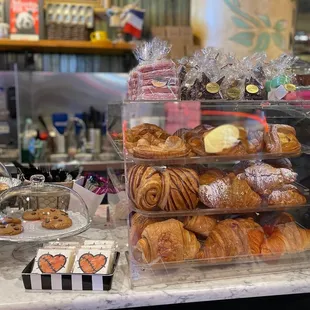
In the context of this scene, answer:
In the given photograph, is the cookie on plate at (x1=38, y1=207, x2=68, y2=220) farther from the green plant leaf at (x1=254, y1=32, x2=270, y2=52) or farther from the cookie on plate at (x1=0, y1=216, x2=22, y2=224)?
the green plant leaf at (x1=254, y1=32, x2=270, y2=52)

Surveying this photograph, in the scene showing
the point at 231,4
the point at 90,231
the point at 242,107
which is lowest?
the point at 90,231

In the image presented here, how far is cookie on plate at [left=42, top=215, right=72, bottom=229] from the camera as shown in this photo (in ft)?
4.83

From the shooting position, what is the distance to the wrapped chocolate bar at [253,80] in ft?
4.87

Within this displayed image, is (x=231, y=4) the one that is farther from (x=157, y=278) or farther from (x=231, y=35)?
(x=157, y=278)

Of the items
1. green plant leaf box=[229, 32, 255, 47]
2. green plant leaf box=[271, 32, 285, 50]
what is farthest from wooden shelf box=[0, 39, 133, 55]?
green plant leaf box=[271, 32, 285, 50]

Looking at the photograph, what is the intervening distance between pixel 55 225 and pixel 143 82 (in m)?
0.58

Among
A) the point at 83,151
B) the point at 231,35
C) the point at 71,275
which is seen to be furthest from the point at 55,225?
the point at 231,35

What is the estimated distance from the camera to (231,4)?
3551mm

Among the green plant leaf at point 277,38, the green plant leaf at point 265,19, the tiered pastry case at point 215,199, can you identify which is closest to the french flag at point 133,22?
the green plant leaf at point 265,19

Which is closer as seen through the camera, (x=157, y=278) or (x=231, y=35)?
(x=157, y=278)

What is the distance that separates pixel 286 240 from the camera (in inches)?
55.6

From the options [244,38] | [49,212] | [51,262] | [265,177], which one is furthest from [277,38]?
[51,262]

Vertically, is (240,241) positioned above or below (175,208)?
below

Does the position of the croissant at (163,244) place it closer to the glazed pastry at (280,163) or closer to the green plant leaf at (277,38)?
the glazed pastry at (280,163)
